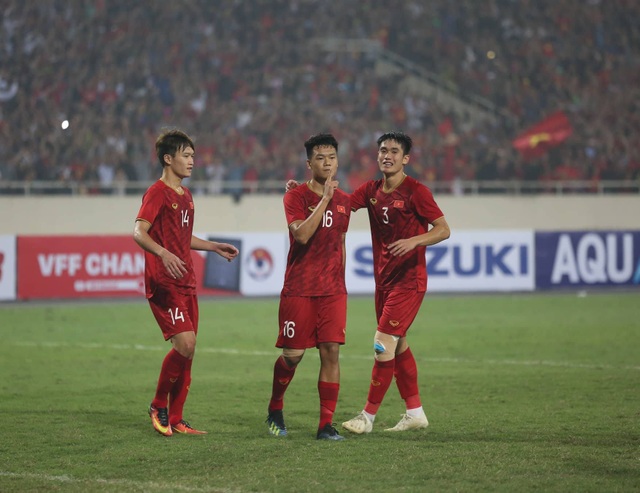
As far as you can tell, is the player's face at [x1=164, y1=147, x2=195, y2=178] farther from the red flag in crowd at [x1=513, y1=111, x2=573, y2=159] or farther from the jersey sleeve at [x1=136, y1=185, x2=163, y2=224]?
the red flag in crowd at [x1=513, y1=111, x2=573, y2=159]

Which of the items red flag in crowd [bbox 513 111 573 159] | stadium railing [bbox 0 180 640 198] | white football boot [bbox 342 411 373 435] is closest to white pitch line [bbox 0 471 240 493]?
white football boot [bbox 342 411 373 435]

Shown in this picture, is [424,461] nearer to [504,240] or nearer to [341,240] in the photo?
[341,240]

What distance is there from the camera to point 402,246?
7.26 meters

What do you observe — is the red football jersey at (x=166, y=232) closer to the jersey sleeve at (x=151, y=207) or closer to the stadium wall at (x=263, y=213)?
the jersey sleeve at (x=151, y=207)

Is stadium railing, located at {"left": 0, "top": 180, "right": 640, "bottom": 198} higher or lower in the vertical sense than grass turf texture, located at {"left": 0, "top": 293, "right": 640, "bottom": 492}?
higher

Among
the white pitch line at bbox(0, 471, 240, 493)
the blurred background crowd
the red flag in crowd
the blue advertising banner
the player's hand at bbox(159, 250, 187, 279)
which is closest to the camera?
the white pitch line at bbox(0, 471, 240, 493)

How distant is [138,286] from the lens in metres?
22.1

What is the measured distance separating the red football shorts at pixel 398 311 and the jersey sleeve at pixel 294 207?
0.95 meters

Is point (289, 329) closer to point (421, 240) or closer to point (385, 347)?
point (385, 347)

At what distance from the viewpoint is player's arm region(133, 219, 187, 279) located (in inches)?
279

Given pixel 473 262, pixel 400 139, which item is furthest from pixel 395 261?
pixel 473 262

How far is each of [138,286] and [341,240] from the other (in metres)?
15.1

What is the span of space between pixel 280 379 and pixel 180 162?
1708mm

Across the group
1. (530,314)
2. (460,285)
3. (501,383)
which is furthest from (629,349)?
(460,285)
